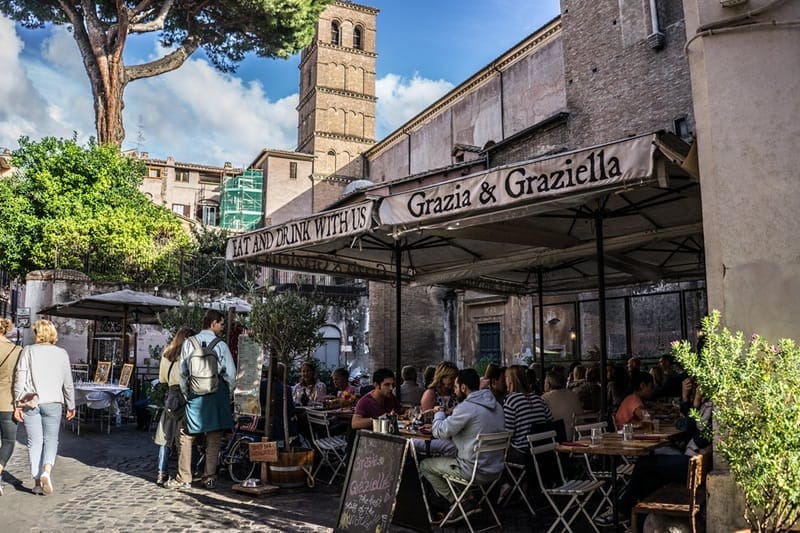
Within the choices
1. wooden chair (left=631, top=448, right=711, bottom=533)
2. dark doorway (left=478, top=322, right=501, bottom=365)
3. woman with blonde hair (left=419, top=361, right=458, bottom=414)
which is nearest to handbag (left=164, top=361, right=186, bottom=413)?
woman with blonde hair (left=419, top=361, right=458, bottom=414)

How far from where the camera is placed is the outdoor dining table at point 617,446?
15.5 ft

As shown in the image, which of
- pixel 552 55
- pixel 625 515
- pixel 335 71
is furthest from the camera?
pixel 335 71

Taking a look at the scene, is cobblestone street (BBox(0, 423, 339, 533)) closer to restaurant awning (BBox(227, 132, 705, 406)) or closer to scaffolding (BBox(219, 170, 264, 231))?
restaurant awning (BBox(227, 132, 705, 406))

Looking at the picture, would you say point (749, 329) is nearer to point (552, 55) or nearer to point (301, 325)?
point (301, 325)

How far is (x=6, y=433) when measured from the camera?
677 centimetres

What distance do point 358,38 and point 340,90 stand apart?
4.54m

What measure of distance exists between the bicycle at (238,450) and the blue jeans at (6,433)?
1859 mm

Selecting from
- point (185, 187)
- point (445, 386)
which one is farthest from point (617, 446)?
point (185, 187)

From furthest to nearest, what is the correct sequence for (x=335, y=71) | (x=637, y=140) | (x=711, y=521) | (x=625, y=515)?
1. (x=335, y=71)
2. (x=625, y=515)
3. (x=637, y=140)
4. (x=711, y=521)

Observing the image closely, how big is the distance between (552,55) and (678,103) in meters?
7.53

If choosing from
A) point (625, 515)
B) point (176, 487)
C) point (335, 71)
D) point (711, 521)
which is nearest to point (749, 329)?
point (711, 521)

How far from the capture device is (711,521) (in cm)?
408

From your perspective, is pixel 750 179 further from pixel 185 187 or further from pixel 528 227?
pixel 185 187

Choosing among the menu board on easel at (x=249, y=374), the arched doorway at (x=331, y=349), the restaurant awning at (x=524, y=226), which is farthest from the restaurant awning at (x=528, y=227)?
the arched doorway at (x=331, y=349)
